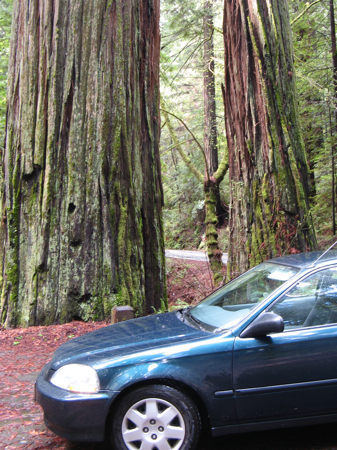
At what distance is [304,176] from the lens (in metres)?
8.69

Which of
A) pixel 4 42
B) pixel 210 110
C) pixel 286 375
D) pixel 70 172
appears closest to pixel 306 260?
pixel 286 375

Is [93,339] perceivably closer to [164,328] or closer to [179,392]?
[164,328]

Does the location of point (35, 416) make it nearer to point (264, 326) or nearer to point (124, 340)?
point (124, 340)

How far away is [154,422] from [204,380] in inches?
18.3

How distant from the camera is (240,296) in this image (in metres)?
4.14

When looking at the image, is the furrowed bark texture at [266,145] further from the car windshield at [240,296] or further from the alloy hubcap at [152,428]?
the alloy hubcap at [152,428]

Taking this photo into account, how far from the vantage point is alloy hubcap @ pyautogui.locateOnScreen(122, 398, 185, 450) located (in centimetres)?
310

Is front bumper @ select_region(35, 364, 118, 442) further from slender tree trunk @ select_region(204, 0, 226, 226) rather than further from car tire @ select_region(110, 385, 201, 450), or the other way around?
slender tree trunk @ select_region(204, 0, 226, 226)

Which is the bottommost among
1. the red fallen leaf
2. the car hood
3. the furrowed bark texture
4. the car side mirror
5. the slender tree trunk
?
the red fallen leaf

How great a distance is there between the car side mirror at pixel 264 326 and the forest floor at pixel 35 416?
36.6 inches

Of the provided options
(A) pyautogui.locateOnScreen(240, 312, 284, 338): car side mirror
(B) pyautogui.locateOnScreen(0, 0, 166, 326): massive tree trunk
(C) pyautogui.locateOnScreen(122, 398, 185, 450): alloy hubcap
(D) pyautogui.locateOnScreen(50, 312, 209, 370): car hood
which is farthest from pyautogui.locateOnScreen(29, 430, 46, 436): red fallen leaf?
(B) pyautogui.locateOnScreen(0, 0, 166, 326): massive tree trunk

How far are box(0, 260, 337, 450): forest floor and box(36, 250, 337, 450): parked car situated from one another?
0.33m

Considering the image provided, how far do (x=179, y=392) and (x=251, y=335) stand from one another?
68cm

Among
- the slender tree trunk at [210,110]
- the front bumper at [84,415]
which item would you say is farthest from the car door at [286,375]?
the slender tree trunk at [210,110]
